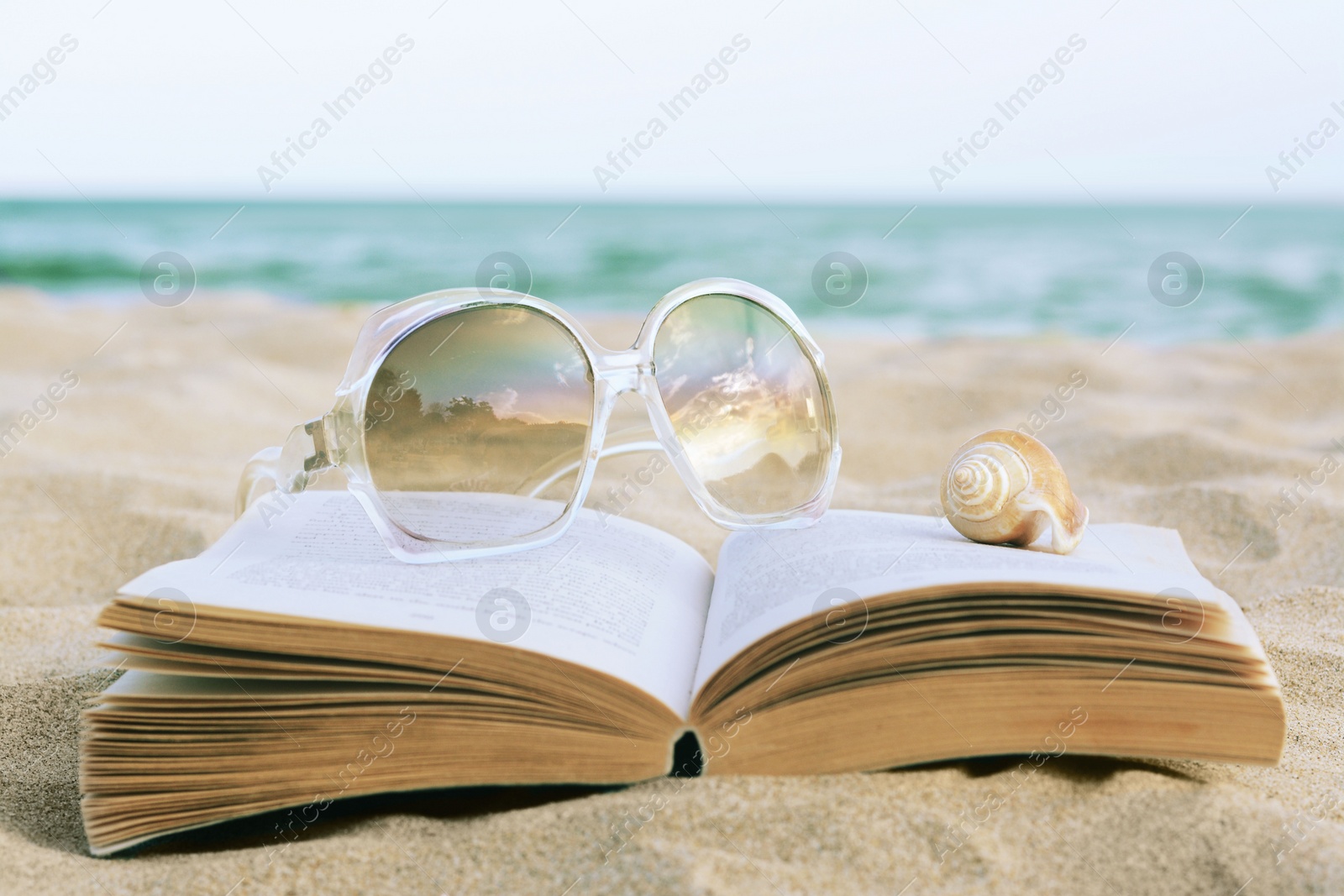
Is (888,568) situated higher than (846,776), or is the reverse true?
(888,568)

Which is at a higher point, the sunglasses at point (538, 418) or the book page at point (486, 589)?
the sunglasses at point (538, 418)

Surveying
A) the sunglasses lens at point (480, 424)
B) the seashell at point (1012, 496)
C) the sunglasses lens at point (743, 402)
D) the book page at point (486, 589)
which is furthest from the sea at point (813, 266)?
the book page at point (486, 589)

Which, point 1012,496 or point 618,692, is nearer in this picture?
point 618,692

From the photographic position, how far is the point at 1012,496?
4.48 feet

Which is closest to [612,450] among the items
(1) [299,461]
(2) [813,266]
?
(1) [299,461]

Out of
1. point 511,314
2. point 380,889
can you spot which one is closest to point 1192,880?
point 380,889

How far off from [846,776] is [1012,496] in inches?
21.1

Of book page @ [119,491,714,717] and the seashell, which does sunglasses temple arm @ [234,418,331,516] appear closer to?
book page @ [119,491,714,717]

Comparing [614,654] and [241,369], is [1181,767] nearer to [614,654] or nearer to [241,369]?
[614,654]

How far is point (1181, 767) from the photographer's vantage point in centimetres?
111

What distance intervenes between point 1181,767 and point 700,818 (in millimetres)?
596

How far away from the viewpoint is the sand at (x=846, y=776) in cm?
94

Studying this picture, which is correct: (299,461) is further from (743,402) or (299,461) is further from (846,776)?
(846,776)

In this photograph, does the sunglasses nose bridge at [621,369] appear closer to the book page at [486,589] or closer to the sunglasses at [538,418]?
the sunglasses at [538,418]
